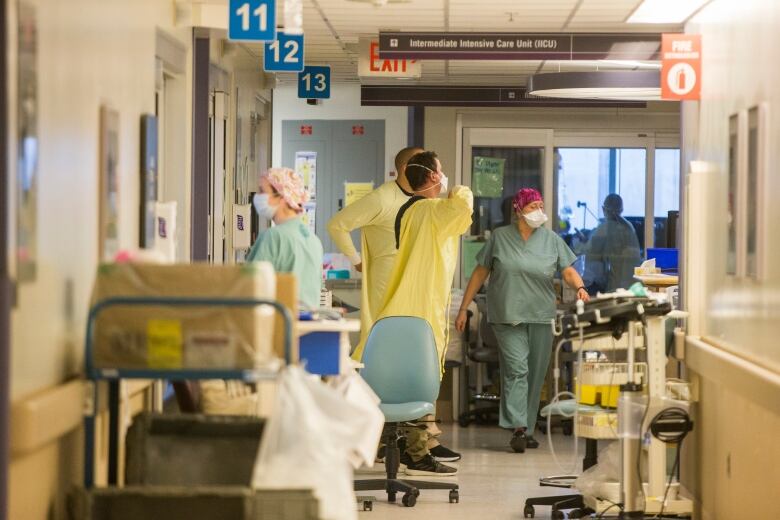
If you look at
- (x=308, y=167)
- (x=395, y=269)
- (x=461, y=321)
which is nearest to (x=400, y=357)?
(x=395, y=269)

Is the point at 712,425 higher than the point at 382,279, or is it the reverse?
the point at 382,279

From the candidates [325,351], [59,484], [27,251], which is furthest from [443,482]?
[27,251]

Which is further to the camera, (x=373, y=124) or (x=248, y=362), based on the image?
(x=373, y=124)

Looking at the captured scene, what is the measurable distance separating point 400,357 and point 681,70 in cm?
209

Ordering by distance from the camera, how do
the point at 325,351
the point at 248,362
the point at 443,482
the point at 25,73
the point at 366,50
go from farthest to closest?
the point at 366,50 < the point at 443,482 < the point at 325,351 < the point at 248,362 < the point at 25,73

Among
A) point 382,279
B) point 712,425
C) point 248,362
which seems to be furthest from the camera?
point 382,279

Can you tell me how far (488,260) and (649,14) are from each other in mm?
2406

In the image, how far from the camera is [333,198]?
14656mm

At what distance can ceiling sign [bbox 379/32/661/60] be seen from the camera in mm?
7645

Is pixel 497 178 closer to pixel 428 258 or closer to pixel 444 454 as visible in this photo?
pixel 444 454

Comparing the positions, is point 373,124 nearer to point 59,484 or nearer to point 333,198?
point 333,198

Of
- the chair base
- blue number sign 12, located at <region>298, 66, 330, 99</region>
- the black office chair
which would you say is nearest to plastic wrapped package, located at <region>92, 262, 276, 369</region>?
the chair base

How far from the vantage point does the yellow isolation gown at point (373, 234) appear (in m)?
7.90

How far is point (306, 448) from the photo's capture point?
360 cm
